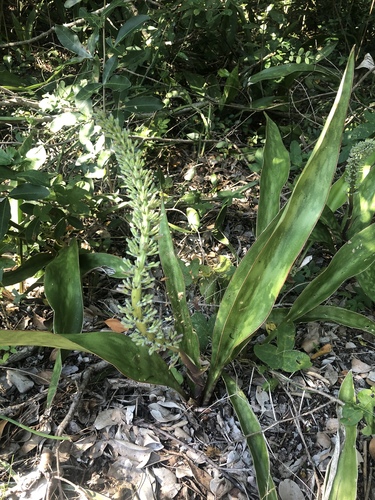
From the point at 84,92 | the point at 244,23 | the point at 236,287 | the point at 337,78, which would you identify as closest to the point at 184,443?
the point at 236,287

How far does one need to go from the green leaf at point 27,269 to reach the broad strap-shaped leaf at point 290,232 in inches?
21.7

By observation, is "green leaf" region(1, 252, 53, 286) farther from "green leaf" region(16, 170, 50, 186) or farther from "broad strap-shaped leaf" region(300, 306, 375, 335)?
"broad strap-shaped leaf" region(300, 306, 375, 335)

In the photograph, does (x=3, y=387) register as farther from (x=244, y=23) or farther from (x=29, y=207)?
(x=244, y=23)

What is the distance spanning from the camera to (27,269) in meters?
1.15

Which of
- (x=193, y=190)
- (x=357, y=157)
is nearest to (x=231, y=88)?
(x=193, y=190)

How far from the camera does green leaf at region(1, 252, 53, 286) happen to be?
3.64ft

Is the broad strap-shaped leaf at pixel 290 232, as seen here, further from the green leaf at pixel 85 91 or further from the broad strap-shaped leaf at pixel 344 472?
the green leaf at pixel 85 91

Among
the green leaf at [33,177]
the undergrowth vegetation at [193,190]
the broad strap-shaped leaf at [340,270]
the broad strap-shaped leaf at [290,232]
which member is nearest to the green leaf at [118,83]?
the undergrowth vegetation at [193,190]

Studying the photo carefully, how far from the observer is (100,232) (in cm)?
135

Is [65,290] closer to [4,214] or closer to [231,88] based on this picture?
[4,214]

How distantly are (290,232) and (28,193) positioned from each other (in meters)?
0.56

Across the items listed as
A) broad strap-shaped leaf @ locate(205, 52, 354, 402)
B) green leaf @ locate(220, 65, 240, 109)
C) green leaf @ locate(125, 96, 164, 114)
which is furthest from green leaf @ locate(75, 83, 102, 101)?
green leaf @ locate(220, 65, 240, 109)

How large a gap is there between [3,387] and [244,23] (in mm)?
1551

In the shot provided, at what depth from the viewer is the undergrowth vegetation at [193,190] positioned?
0.81m
